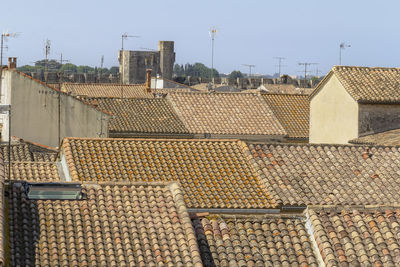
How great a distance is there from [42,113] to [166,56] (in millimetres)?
57489

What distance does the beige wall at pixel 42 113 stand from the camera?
103ft

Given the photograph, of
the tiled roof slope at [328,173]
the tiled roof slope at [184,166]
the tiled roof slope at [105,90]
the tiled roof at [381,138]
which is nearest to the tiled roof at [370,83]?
the tiled roof at [381,138]

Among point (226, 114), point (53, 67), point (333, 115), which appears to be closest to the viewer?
point (333, 115)

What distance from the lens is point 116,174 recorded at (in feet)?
65.5

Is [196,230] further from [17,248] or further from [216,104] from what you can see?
[216,104]

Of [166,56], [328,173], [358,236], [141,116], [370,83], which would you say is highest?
[166,56]

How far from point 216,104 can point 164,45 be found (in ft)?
171

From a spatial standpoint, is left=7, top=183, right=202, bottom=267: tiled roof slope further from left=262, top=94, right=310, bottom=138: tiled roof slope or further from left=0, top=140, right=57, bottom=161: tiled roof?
left=262, top=94, right=310, bottom=138: tiled roof slope

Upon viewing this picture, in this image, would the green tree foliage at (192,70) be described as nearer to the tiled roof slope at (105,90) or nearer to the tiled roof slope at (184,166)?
the tiled roof slope at (105,90)

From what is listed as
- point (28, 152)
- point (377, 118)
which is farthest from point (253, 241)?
point (377, 118)

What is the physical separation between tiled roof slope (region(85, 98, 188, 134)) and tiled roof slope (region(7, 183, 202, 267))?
19222 millimetres

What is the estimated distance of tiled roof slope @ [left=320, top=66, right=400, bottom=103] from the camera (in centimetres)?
2872

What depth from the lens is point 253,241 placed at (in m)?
13.2

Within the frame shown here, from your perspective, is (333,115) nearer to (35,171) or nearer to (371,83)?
(371,83)
